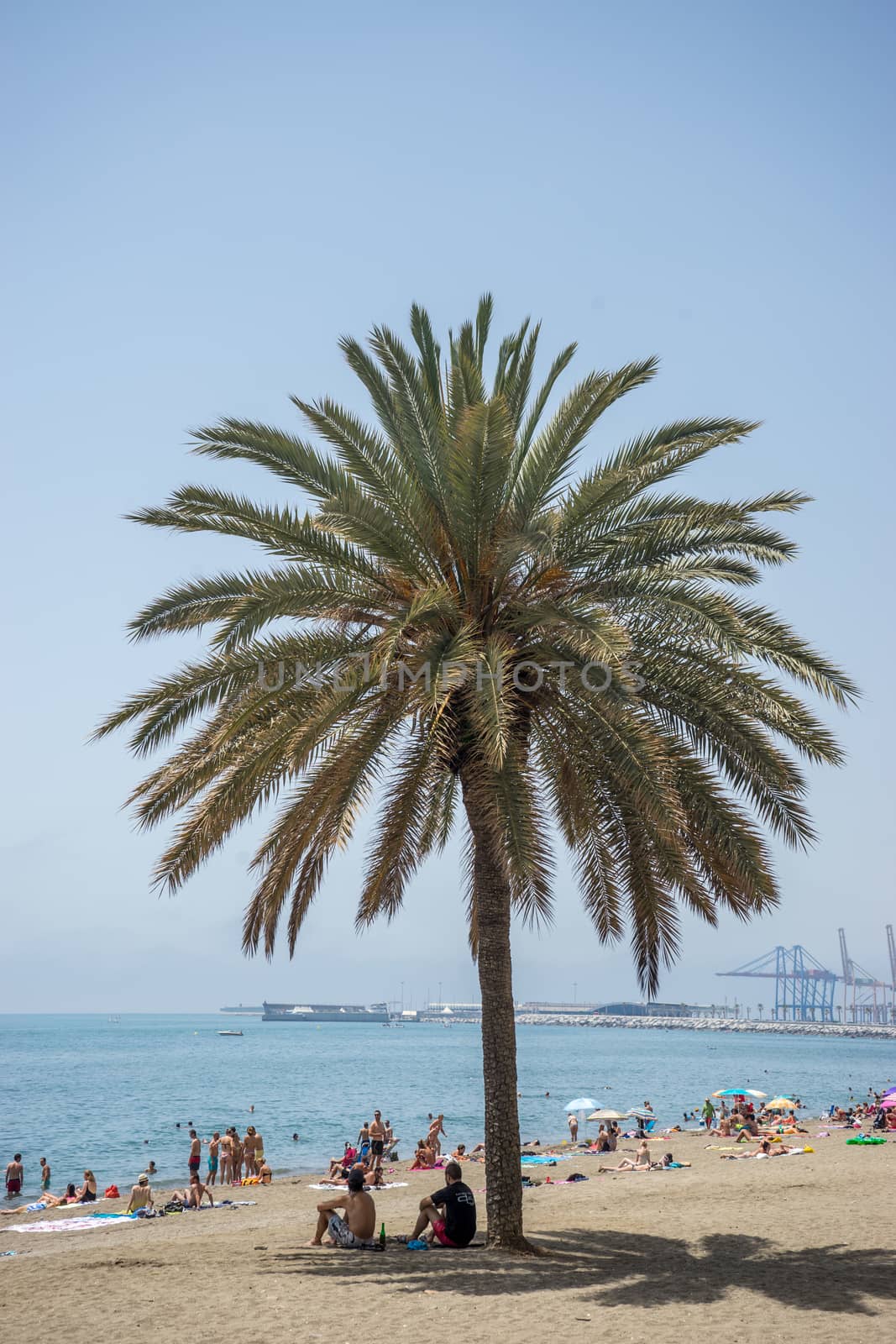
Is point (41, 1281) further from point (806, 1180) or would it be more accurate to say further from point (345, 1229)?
point (806, 1180)

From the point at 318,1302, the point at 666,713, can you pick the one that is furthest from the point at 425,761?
the point at 318,1302

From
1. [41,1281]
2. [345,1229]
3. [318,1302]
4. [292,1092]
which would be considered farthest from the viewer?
[292,1092]

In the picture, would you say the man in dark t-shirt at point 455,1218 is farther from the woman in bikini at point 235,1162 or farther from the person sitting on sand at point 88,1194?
the woman in bikini at point 235,1162

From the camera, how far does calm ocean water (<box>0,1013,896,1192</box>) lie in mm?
44750

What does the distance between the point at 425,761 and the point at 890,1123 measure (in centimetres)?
3368

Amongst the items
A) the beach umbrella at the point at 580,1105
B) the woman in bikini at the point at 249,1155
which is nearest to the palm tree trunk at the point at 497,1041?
the woman in bikini at the point at 249,1155

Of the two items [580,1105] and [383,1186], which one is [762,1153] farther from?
[383,1186]

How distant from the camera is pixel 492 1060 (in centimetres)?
1223

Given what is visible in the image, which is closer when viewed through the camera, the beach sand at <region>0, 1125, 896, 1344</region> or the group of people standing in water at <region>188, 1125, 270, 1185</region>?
the beach sand at <region>0, 1125, 896, 1344</region>

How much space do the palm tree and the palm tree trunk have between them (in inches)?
1.2

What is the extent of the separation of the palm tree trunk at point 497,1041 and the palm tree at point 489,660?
3 cm

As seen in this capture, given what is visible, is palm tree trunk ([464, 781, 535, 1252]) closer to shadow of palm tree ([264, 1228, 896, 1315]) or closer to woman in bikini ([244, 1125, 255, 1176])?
shadow of palm tree ([264, 1228, 896, 1315])

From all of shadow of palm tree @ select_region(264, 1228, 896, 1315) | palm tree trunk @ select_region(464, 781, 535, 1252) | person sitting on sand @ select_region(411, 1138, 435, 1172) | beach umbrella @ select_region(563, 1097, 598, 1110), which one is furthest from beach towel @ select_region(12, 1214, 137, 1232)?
beach umbrella @ select_region(563, 1097, 598, 1110)

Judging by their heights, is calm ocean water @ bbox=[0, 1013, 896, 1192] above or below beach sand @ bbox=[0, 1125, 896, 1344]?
below
